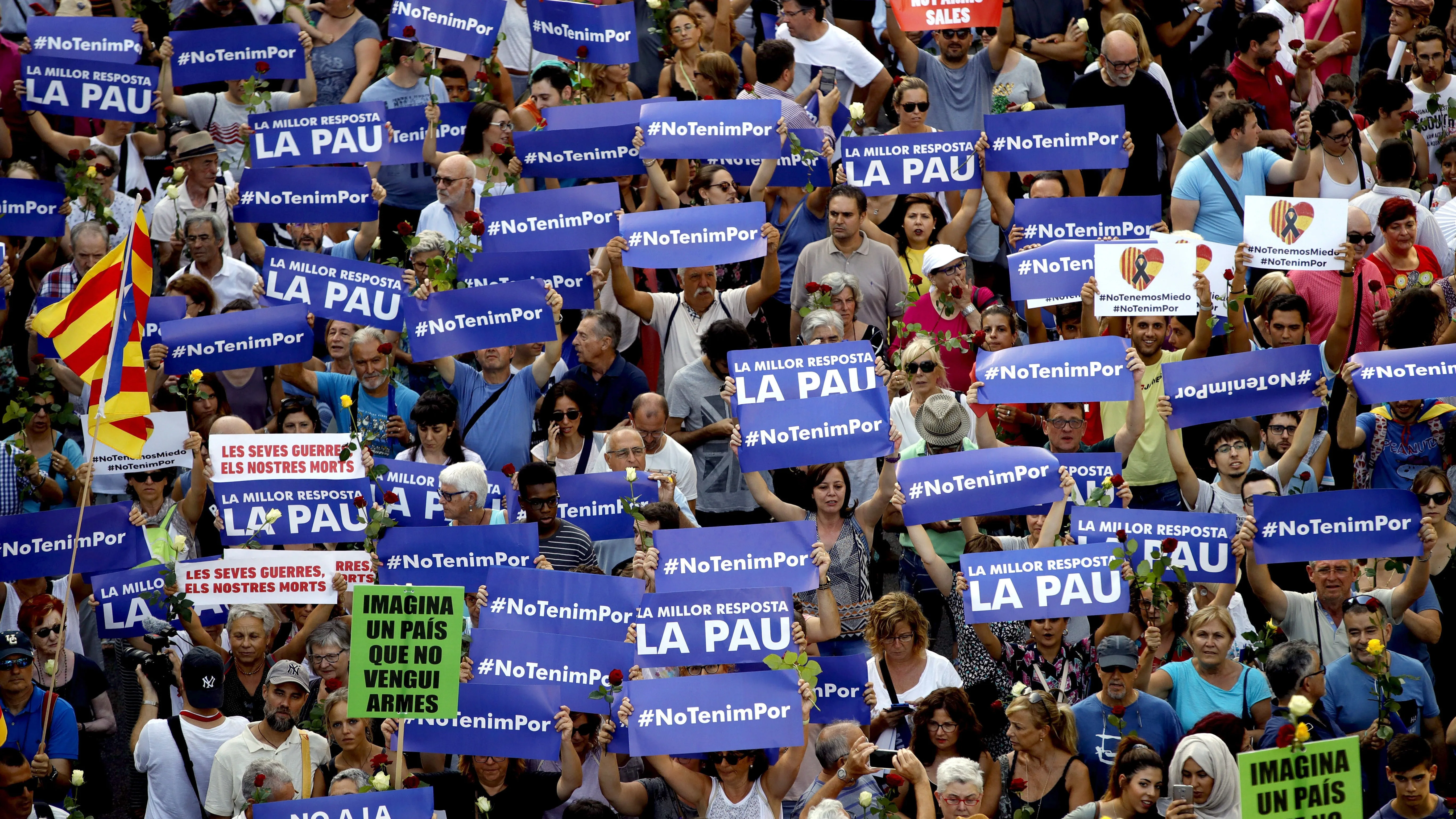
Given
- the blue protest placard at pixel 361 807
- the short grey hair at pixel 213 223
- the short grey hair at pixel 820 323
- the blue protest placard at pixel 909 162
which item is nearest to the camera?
the blue protest placard at pixel 361 807

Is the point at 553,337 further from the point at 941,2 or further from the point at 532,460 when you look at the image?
the point at 941,2

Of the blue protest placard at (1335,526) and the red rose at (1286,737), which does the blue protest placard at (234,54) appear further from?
the red rose at (1286,737)

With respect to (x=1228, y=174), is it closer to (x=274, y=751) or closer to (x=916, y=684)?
(x=916, y=684)

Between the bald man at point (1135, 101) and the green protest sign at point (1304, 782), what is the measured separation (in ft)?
20.7

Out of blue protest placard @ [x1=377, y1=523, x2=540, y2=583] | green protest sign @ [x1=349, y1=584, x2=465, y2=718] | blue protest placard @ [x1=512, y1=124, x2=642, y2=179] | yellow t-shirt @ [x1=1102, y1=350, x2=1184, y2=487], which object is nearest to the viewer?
green protest sign @ [x1=349, y1=584, x2=465, y2=718]

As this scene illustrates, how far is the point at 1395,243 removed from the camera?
12711mm

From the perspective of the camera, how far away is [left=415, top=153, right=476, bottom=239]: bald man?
13.4m

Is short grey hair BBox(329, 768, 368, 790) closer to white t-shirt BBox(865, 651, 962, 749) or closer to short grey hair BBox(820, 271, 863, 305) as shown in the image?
white t-shirt BBox(865, 651, 962, 749)

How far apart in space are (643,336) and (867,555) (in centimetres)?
290

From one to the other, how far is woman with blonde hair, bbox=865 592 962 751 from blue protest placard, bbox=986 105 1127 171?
13.6ft

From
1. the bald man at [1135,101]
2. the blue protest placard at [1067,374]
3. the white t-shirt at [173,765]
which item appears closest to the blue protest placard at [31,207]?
the white t-shirt at [173,765]

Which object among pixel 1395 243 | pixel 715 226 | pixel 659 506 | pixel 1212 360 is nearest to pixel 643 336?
pixel 715 226

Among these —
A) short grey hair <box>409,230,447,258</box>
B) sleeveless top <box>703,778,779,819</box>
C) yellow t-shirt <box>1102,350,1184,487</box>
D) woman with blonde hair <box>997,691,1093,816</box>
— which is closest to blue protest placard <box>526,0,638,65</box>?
short grey hair <box>409,230,447,258</box>

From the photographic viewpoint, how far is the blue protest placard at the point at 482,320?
39.3 feet
